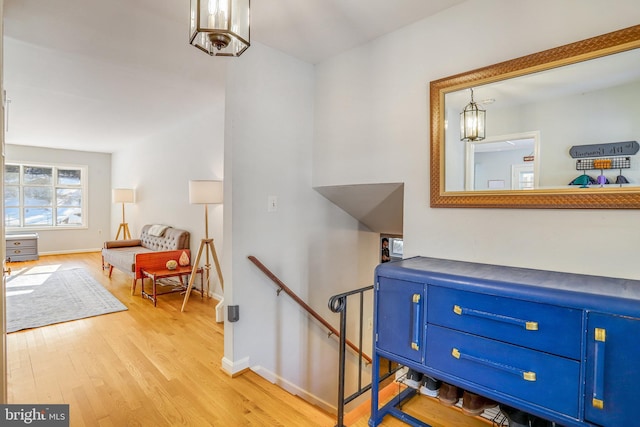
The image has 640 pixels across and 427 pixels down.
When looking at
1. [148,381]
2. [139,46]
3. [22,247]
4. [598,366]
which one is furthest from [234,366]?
[22,247]

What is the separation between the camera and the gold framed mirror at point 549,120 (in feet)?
4.39

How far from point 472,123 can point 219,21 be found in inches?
57.0

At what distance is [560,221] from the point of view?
1487mm

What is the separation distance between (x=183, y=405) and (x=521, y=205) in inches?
89.0

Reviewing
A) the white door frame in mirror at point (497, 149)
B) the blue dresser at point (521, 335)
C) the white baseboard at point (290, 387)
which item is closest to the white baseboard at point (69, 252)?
the white baseboard at point (290, 387)

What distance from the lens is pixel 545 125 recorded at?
5.03 feet

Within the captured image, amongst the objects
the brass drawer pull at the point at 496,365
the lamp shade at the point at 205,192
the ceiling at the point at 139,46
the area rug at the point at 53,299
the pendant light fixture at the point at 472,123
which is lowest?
the area rug at the point at 53,299

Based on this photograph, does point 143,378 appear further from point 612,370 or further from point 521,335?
point 612,370

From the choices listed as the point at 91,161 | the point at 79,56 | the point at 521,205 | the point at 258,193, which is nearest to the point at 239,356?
the point at 258,193

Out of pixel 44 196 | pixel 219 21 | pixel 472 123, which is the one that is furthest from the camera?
pixel 44 196

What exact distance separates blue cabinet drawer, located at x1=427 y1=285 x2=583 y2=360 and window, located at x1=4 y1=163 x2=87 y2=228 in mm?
9041

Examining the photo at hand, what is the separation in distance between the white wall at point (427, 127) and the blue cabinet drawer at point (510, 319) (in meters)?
0.48

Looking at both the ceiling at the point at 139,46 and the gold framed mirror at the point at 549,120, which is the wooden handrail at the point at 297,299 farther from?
the ceiling at the point at 139,46

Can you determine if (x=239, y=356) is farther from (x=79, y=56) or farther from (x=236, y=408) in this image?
(x=79, y=56)
